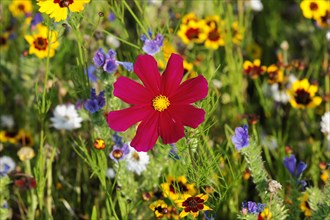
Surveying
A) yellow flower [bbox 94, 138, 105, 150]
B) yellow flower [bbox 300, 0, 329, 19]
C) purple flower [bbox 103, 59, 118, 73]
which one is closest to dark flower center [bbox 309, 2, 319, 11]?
yellow flower [bbox 300, 0, 329, 19]

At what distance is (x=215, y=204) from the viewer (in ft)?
4.90

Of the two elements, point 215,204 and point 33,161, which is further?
point 33,161

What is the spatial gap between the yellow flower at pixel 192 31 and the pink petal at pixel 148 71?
2.88ft

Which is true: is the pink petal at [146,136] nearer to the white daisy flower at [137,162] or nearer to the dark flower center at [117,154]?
the dark flower center at [117,154]

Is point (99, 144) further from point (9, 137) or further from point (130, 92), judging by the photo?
point (9, 137)

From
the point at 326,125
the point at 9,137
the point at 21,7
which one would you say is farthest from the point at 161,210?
the point at 21,7

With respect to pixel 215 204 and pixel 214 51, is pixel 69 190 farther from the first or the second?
pixel 214 51

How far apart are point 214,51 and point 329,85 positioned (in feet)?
1.51

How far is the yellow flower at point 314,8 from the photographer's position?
6.68 ft

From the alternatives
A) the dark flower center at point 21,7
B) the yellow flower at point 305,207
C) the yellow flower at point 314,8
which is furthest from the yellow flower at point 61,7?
the dark flower center at point 21,7

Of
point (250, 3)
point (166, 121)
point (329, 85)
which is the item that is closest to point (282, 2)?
point (250, 3)

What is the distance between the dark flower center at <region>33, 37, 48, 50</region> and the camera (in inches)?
74.2

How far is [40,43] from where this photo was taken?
191 cm

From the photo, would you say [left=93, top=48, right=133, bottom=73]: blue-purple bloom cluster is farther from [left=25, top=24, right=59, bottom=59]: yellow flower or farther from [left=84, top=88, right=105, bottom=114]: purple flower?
[left=25, top=24, right=59, bottom=59]: yellow flower
